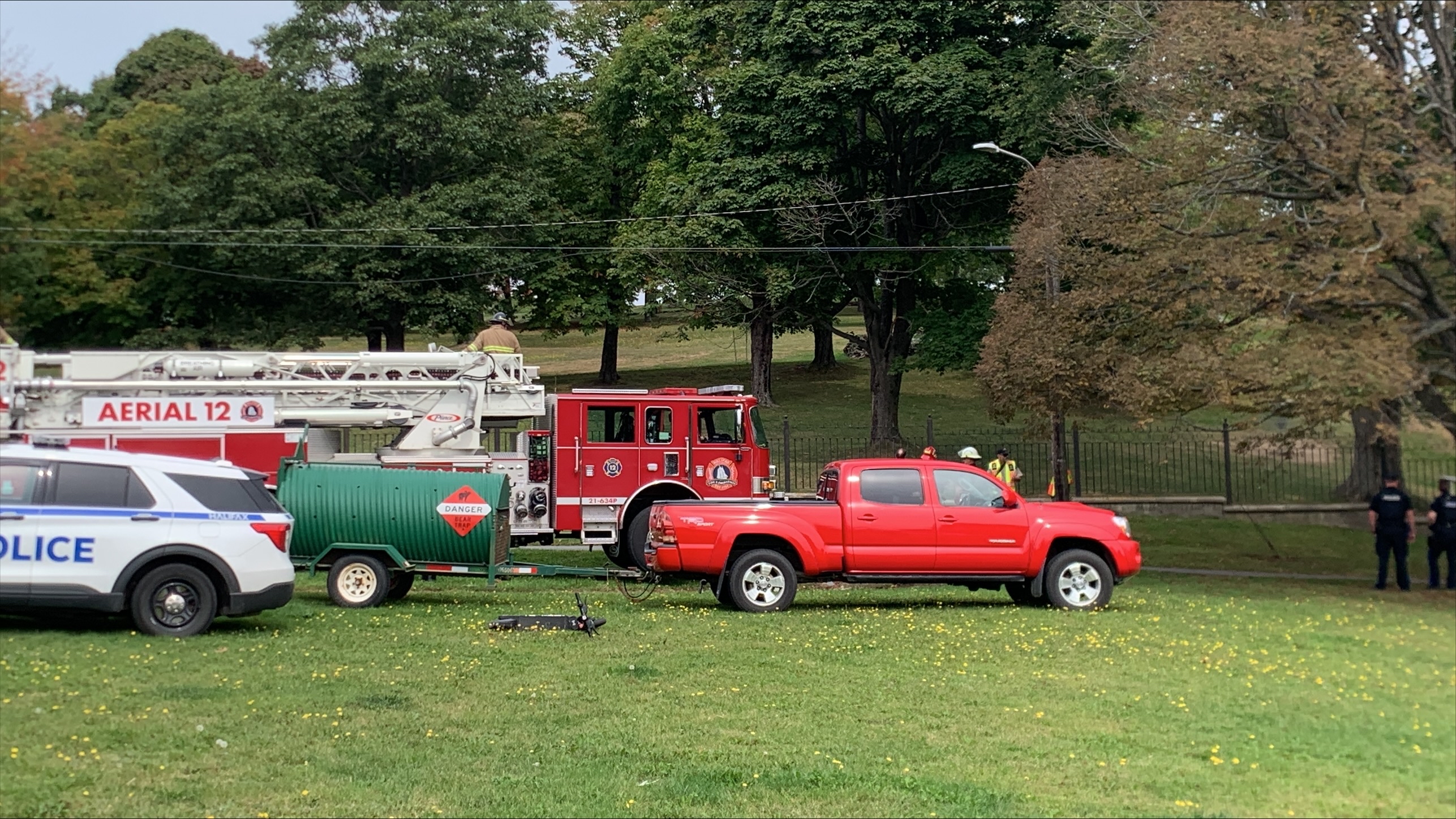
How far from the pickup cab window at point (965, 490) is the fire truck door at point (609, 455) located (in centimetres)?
655

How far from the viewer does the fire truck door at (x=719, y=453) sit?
2064cm

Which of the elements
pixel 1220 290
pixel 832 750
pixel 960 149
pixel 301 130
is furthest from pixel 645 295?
pixel 832 750

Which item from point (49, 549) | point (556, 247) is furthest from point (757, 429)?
point (556, 247)

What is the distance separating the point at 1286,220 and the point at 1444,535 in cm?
468

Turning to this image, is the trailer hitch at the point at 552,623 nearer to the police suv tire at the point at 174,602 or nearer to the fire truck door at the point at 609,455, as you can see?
the police suv tire at the point at 174,602

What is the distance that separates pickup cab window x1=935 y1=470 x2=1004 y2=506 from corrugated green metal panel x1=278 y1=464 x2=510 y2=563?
218 inches

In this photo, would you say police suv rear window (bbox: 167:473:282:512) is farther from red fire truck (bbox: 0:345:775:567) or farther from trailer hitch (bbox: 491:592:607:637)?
red fire truck (bbox: 0:345:775:567)

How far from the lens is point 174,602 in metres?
12.2

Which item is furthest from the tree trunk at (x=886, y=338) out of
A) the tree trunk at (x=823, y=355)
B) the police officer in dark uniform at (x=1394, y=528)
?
the police officer in dark uniform at (x=1394, y=528)

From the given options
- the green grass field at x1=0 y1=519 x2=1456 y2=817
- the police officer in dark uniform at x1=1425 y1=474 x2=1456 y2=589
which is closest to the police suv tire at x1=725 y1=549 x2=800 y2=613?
the green grass field at x1=0 y1=519 x2=1456 y2=817

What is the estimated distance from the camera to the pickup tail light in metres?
14.9

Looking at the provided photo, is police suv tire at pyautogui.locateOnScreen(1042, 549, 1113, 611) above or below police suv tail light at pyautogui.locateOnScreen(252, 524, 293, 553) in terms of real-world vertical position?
below

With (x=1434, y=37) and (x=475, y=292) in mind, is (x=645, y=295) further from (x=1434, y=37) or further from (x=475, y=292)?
(x=1434, y=37)

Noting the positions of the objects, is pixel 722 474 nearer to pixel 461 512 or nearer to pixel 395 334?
pixel 461 512
